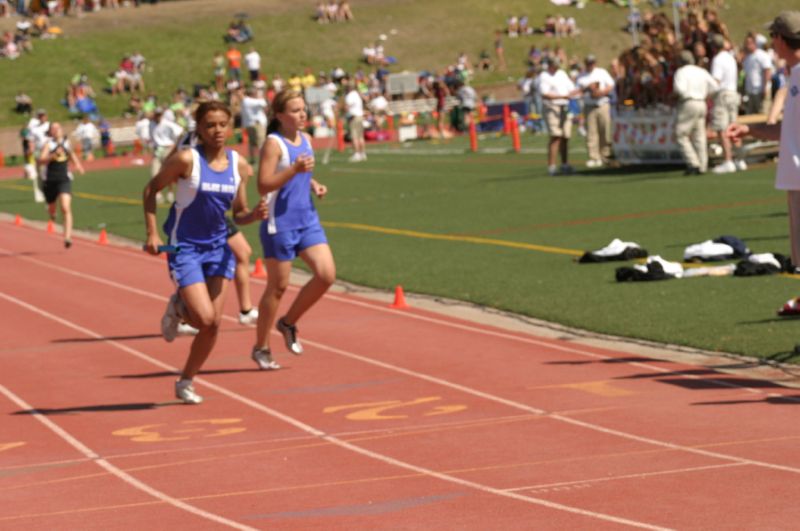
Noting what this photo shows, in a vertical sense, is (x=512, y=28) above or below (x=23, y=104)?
above

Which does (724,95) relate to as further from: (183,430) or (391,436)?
(391,436)

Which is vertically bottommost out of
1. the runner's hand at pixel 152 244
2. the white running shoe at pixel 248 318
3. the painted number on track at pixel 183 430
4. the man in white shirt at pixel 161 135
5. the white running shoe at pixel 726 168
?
the white running shoe at pixel 726 168

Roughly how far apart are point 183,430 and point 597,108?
22793 mm

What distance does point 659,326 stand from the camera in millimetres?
13898

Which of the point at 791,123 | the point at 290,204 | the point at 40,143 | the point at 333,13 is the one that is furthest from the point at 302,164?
the point at 333,13

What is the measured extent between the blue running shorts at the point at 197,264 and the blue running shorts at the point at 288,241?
916 millimetres

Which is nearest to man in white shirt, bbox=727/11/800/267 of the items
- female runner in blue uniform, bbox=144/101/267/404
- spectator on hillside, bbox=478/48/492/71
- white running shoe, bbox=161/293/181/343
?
female runner in blue uniform, bbox=144/101/267/404

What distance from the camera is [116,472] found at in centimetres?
955

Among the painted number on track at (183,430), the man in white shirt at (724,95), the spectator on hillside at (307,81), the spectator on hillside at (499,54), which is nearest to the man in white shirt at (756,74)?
the man in white shirt at (724,95)

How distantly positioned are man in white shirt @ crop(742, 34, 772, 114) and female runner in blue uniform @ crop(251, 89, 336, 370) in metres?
18.4

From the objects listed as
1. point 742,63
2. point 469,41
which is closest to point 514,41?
point 469,41

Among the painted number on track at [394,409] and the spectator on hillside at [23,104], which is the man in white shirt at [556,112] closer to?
the painted number on track at [394,409]

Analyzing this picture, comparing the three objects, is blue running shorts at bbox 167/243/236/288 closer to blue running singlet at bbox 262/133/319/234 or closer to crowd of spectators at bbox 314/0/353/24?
blue running singlet at bbox 262/133/319/234

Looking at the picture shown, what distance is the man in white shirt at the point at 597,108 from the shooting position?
32.4 m
